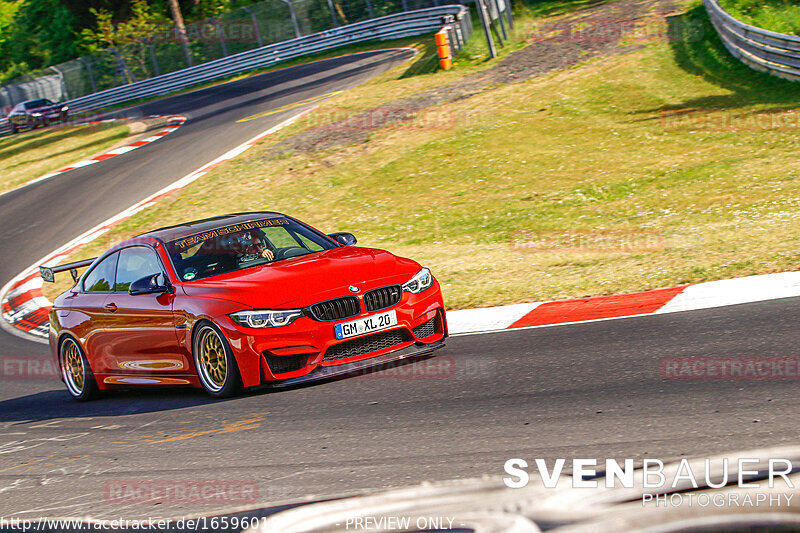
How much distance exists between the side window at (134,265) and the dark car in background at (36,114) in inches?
1431

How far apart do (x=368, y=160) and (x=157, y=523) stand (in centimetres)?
1514

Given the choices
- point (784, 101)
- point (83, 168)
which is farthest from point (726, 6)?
point (83, 168)

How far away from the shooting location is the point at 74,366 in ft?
29.1

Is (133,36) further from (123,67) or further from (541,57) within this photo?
(541,57)

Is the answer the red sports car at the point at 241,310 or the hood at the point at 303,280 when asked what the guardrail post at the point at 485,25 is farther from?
the hood at the point at 303,280

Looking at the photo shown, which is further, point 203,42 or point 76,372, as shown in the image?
point 203,42

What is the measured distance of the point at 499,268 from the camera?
37.0 ft

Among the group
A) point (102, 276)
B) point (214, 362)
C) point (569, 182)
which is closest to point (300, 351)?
Result: point (214, 362)

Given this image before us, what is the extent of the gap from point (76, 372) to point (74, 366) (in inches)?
3.4

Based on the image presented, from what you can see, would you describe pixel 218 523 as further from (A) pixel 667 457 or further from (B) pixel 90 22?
(B) pixel 90 22

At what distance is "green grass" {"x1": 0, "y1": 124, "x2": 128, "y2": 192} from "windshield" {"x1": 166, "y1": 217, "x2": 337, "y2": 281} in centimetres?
1943

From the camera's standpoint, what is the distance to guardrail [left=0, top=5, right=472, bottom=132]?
38.1 m

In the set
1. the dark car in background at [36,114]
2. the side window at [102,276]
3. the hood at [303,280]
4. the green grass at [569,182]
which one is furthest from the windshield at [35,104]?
the hood at [303,280]

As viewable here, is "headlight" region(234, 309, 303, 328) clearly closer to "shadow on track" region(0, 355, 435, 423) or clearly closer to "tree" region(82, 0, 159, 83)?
"shadow on track" region(0, 355, 435, 423)
